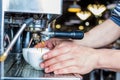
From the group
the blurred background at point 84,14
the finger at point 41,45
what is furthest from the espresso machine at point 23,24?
the blurred background at point 84,14

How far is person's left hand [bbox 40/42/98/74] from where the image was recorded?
2.57 ft

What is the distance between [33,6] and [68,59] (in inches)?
7.0

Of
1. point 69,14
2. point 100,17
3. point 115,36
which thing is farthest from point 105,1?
point 115,36

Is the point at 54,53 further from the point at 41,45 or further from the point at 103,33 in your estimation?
the point at 103,33

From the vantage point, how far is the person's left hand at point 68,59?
0.78 meters

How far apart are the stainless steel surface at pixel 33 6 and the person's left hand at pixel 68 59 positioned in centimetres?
12

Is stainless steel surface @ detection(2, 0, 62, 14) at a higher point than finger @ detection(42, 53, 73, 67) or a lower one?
higher

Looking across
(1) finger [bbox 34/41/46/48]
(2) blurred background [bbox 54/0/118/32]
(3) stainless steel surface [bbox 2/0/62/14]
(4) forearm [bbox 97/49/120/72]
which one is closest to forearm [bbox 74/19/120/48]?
(1) finger [bbox 34/41/46/48]

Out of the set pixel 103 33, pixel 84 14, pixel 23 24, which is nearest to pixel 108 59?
Result: pixel 23 24

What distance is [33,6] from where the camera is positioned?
753 mm

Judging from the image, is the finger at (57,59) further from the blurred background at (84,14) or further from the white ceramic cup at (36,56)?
the blurred background at (84,14)

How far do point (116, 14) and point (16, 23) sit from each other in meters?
0.71

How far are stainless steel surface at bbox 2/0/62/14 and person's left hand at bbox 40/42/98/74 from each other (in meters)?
0.12

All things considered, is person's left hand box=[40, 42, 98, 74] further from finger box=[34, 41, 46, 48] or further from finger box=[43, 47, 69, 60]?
finger box=[34, 41, 46, 48]
